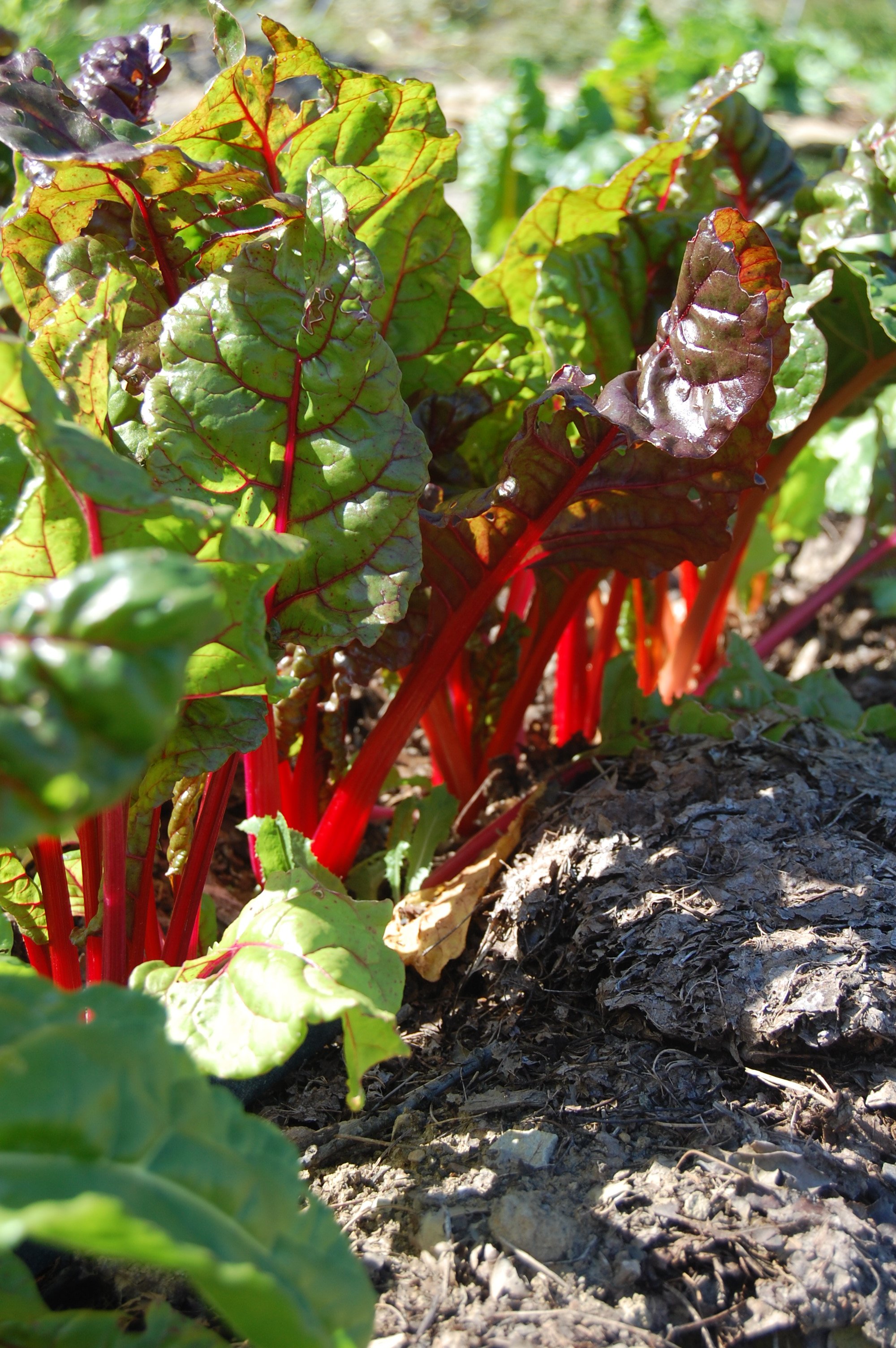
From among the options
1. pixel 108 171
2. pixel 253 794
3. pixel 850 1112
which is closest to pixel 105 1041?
pixel 253 794

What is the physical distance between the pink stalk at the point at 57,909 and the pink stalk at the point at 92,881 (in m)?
0.02

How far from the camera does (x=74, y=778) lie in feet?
2.04

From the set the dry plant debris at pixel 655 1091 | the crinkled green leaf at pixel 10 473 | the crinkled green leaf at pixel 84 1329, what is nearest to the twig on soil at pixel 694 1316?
the dry plant debris at pixel 655 1091

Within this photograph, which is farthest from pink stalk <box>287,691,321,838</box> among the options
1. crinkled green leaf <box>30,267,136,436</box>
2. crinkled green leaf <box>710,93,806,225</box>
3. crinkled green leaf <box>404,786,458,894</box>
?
crinkled green leaf <box>710,93,806,225</box>

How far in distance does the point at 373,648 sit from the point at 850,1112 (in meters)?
0.90

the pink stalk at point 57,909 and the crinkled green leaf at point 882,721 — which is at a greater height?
the pink stalk at point 57,909

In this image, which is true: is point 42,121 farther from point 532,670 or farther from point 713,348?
point 532,670

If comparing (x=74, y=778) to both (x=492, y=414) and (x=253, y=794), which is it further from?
(x=492, y=414)

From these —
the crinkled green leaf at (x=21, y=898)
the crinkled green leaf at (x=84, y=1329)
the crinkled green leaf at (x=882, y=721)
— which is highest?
the crinkled green leaf at (x=21, y=898)

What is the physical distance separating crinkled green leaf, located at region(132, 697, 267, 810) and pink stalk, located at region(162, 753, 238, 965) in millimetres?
116

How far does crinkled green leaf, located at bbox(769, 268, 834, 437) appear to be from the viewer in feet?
5.21

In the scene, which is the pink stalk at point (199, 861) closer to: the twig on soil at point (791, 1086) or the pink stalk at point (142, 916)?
the pink stalk at point (142, 916)

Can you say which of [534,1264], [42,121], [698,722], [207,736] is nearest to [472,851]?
[698,722]

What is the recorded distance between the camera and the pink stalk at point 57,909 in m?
1.21
